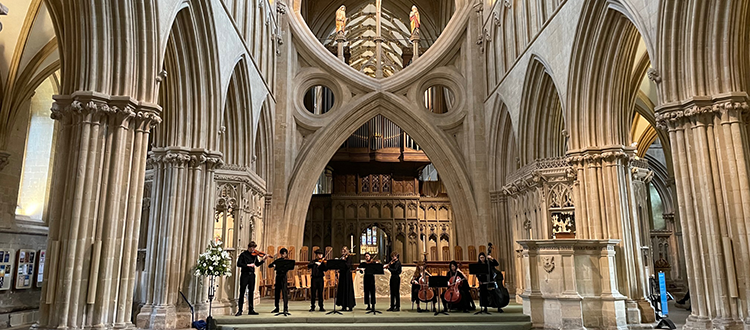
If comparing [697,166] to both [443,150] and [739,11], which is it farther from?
[443,150]

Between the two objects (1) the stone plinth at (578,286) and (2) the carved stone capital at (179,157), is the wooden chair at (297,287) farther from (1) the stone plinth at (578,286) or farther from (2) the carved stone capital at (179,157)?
(1) the stone plinth at (578,286)

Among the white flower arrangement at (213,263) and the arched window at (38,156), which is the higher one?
the arched window at (38,156)

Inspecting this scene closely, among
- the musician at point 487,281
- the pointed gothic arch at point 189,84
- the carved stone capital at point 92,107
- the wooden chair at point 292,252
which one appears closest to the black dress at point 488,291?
the musician at point 487,281

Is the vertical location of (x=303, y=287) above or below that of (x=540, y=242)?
below

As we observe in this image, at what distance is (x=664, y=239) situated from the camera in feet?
71.1

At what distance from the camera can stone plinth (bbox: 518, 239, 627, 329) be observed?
805cm

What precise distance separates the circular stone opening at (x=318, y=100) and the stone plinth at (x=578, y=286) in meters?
14.6

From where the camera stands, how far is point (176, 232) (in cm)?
930

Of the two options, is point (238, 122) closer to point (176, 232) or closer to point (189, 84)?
point (189, 84)

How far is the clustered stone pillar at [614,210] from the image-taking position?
10.1 meters

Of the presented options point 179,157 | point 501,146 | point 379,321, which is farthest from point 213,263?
point 501,146

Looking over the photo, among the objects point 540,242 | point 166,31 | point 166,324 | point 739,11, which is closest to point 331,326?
point 166,324

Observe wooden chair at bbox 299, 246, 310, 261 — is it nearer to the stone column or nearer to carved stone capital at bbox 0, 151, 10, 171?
the stone column

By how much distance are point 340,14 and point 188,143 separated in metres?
10.6
